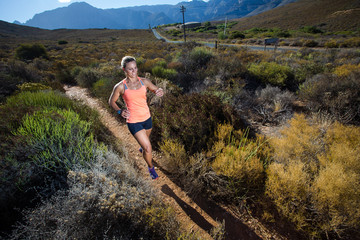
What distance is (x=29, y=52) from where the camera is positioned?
618 inches

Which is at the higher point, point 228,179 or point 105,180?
point 105,180

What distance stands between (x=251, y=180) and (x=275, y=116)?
306cm

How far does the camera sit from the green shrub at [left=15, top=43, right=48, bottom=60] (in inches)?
600

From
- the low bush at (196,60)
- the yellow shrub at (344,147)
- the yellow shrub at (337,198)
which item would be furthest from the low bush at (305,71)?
the yellow shrub at (337,198)

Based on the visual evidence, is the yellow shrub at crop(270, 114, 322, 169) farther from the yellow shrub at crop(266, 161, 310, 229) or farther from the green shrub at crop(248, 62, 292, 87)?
the green shrub at crop(248, 62, 292, 87)

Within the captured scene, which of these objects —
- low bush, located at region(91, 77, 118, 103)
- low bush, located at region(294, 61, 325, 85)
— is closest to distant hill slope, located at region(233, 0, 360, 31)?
low bush, located at region(294, 61, 325, 85)

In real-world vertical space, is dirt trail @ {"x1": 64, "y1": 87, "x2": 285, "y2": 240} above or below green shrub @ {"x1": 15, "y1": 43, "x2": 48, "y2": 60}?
below

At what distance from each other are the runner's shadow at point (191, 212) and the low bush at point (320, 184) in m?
1.06

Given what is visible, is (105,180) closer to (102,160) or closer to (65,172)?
(102,160)

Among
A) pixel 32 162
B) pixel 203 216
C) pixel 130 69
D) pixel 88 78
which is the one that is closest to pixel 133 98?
pixel 130 69

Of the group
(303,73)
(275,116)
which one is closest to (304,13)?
(303,73)

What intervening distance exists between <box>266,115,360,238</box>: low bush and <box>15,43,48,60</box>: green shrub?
22947 mm

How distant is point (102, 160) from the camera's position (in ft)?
7.75

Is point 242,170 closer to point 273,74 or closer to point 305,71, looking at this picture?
point 273,74
